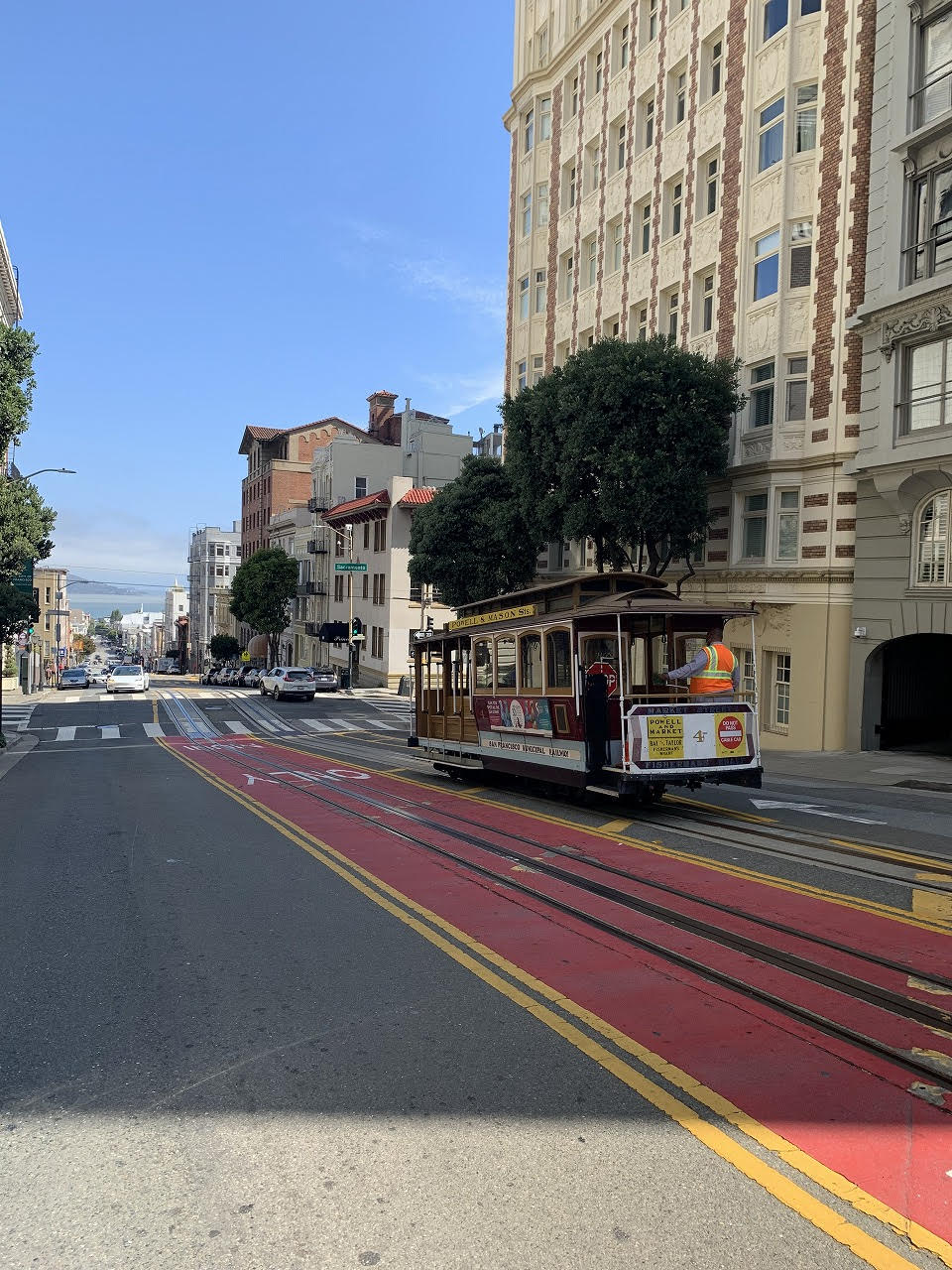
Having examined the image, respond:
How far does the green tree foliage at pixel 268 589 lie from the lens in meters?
75.6

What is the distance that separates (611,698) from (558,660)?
1.16 metres

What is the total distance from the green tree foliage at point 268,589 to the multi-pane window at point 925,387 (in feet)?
196

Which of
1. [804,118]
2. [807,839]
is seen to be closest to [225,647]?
[804,118]

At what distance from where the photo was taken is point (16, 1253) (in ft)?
12.4

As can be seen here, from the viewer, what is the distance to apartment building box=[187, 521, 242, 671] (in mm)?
132625

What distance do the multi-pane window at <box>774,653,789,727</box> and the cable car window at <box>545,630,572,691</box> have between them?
12.0 meters

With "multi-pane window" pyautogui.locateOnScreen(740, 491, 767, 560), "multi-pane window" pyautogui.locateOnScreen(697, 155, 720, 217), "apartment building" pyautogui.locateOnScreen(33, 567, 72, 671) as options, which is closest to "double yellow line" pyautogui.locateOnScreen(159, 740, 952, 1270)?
"multi-pane window" pyautogui.locateOnScreen(740, 491, 767, 560)

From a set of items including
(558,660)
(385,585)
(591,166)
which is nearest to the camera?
(558,660)

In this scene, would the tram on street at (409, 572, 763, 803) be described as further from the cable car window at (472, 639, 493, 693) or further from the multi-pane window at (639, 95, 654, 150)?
the multi-pane window at (639, 95, 654, 150)

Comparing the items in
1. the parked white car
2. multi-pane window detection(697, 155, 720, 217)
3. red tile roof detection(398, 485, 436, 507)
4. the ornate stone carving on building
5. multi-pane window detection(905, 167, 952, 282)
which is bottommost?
the parked white car

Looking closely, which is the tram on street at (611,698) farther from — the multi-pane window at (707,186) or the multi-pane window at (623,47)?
the multi-pane window at (623,47)

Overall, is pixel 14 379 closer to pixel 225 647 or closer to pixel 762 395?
pixel 762 395

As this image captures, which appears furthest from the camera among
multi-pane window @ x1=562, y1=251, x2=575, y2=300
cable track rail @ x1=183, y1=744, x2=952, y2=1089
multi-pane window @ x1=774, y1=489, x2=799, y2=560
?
multi-pane window @ x1=562, y1=251, x2=575, y2=300

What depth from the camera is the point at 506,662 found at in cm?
1644
